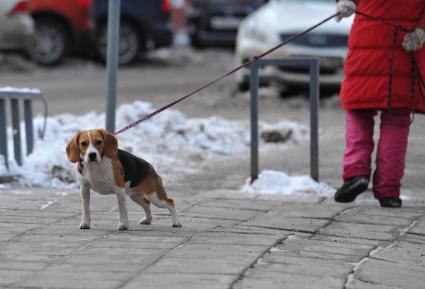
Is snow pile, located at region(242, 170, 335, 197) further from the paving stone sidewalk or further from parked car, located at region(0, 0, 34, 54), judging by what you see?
parked car, located at region(0, 0, 34, 54)

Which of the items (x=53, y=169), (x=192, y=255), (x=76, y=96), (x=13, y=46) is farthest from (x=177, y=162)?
(x=13, y=46)

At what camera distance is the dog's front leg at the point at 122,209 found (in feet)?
20.8

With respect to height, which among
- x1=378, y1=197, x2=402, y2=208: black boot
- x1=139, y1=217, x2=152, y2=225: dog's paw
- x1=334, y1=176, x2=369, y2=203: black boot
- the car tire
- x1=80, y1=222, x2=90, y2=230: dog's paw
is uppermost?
x1=80, y1=222, x2=90, y2=230: dog's paw

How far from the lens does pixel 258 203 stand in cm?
784

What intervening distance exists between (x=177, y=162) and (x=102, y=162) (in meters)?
3.86

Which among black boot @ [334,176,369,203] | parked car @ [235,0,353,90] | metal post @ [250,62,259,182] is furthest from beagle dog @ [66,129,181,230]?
parked car @ [235,0,353,90]

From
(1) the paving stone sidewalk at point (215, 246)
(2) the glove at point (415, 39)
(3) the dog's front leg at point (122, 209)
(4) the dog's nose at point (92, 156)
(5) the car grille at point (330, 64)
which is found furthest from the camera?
(5) the car grille at point (330, 64)

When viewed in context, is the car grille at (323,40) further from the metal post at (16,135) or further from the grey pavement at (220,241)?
the metal post at (16,135)

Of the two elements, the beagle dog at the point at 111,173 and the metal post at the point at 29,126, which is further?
the metal post at the point at 29,126

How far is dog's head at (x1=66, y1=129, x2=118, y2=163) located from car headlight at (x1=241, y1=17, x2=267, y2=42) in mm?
9256

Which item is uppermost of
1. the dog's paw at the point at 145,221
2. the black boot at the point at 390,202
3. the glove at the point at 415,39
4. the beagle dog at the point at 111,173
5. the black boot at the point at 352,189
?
the glove at the point at 415,39

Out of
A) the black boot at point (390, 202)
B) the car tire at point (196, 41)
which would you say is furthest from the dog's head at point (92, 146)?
the car tire at point (196, 41)

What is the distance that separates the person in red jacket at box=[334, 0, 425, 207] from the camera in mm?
7770

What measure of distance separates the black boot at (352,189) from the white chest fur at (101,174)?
204 centimetres
